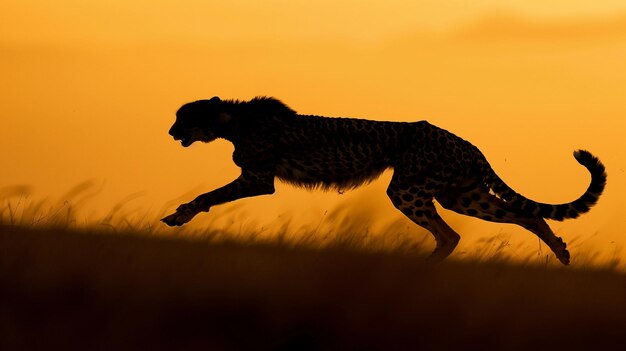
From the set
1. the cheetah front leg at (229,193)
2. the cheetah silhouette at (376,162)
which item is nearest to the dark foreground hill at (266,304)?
the cheetah front leg at (229,193)

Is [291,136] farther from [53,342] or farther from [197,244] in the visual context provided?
[53,342]

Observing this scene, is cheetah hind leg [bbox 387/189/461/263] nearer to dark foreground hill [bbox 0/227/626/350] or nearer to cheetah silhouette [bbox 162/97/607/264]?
cheetah silhouette [bbox 162/97/607/264]

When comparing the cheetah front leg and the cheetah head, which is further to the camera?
the cheetah head

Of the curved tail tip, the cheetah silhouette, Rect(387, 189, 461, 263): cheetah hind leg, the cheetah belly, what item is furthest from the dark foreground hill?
the curved tail tip

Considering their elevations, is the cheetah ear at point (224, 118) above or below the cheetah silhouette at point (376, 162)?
above

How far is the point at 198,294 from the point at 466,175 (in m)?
3.43

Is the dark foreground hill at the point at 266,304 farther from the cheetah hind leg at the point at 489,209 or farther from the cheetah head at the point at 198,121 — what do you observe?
the cheetah head at the point at 198,121

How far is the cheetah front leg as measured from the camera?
769 centimetres

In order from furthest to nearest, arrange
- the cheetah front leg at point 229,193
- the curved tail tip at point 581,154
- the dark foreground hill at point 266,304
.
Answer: the curved tail tip at point 581,154 < the cheetah front leg at point 229,193 < the dark foreground hill at point 266,304

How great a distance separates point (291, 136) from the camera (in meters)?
8.16

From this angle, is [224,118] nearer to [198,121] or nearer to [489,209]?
[198,121]

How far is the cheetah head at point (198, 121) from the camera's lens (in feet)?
26.9

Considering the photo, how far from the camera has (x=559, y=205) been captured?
826 cm

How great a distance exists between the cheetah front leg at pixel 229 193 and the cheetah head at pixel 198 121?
0.45 m
